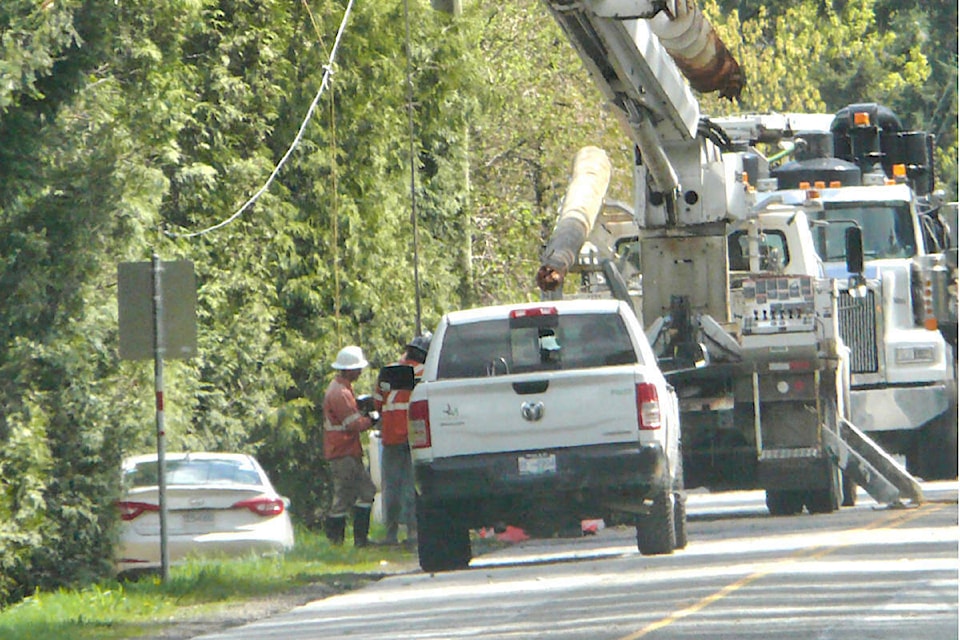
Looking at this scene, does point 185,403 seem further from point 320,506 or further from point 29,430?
point 320,506

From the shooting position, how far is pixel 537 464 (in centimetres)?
1638

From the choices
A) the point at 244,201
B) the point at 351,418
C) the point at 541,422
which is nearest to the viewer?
the point at 541,422

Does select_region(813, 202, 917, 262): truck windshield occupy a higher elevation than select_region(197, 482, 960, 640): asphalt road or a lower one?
higher

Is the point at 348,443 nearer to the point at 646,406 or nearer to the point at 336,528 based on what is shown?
the point at 336,528

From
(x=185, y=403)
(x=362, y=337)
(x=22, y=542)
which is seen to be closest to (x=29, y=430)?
(x=22, y=542)

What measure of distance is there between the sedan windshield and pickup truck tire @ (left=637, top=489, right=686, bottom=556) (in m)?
5.05

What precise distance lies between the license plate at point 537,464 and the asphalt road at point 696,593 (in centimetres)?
79

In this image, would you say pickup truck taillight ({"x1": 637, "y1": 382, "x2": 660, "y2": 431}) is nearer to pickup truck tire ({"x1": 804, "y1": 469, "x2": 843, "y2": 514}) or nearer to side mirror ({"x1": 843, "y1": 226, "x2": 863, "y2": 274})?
pickup truck tire ({"x1": 804, "y1": 469, "x2": 843, "y2": 514})

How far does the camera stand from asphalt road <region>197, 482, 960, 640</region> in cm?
1225

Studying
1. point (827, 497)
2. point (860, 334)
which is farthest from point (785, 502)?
point (860, 334)

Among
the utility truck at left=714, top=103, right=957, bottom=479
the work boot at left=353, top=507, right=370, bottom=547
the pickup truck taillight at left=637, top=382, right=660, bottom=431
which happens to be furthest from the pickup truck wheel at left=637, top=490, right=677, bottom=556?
the utility truck at left=714, top=103, right=957, bottom=479

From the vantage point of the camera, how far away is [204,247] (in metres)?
23.9

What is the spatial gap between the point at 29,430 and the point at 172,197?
6337 mm

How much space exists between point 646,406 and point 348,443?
17.4 ft
